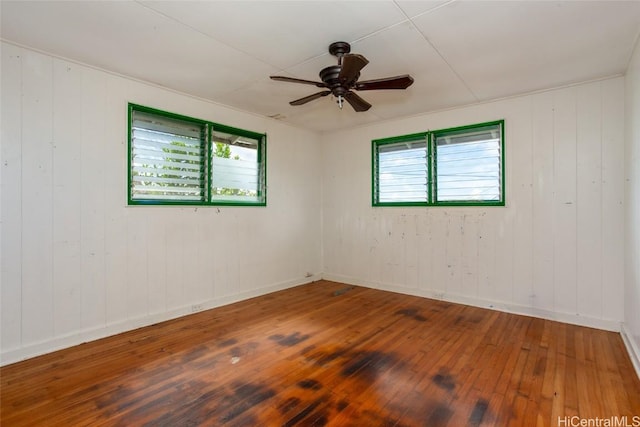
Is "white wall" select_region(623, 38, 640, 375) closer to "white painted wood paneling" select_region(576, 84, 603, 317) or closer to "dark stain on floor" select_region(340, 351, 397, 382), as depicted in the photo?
"white painted wood paneling" select_region(576, 84, 603, 317)

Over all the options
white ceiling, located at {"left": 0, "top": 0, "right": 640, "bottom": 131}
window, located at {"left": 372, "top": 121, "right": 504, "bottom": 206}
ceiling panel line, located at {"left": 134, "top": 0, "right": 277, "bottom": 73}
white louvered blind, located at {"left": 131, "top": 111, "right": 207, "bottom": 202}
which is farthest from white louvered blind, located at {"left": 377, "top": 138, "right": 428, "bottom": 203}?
white louvered blind, located at {"left": 131, "top": 111, "right": 207, "bottom": 202}

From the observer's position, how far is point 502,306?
3.91 m

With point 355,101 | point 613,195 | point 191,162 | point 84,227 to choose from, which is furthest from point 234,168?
point 613,195

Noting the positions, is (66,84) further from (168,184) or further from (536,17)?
(536,17)

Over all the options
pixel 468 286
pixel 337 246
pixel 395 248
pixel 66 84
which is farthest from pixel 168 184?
pixel 468 286

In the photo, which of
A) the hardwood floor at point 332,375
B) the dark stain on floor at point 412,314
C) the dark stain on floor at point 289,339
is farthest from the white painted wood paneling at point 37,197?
the dark stain on floor at point 412,314

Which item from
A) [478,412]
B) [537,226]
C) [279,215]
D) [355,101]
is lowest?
[478,412]

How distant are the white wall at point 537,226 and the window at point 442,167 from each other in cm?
12

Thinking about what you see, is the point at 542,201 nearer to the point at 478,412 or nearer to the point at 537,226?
the point at 537,226

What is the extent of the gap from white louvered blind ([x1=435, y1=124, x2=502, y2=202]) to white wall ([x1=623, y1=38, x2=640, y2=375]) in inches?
47.5

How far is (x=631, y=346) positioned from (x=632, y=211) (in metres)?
1.22

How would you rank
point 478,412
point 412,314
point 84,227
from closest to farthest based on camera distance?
point 478,412
point 84,227
point 412,314

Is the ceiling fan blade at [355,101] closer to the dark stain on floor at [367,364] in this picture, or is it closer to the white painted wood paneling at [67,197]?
the dark stain on floor at [367,364]

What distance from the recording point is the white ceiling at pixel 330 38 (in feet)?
7.20
